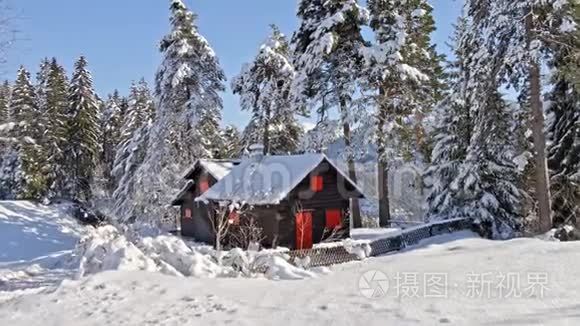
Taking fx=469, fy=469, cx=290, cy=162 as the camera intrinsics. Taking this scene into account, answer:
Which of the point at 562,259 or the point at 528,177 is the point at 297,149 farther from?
the point at 562,259

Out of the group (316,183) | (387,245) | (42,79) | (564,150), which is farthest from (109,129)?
(564,150)

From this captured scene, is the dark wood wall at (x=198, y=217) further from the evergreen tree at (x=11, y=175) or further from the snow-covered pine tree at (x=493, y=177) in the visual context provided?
the evergreen tree at (x=11, y=175)

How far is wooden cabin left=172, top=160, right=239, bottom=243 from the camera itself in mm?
26891

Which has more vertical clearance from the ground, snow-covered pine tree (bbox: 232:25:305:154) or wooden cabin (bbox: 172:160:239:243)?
snow-covered pine tree (bbox: 232:25:305:154)

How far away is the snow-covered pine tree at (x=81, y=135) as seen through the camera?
41.1 m

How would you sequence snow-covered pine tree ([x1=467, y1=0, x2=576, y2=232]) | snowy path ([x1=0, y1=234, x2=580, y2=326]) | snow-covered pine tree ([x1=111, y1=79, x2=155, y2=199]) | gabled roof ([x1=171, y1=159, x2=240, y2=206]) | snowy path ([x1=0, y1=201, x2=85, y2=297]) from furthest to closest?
snow-covered pine tree ([x1=111, y1=79, x2=155, y2=199]) < gabled roof ([x1=171, y1=159, x2=240, y2=206]) < snowy path ([x1=0, y1=201, x2=85, y2=297]) < snow-covered pine tree ([x1=467, y1=0, x2=576, y2=232]) < snowy path ([x1=0, y1=234, x2=580, y2=326])

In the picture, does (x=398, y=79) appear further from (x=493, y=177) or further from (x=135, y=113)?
(x=135, y=113)

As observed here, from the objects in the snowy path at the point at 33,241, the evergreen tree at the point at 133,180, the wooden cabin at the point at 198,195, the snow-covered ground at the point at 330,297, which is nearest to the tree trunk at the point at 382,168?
the wooden cabin at the point at 198,195

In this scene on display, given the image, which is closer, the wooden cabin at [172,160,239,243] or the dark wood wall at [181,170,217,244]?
the dark wood wall at [181,170,217,244]

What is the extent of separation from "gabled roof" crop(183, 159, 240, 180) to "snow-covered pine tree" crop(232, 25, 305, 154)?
12.9 ft

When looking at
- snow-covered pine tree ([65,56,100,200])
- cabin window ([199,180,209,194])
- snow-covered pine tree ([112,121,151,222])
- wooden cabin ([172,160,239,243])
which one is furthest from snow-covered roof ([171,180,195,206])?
snow-covered pine tree ([65,56,100,200])

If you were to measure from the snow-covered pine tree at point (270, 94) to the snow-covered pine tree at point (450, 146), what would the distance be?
9.57 meters

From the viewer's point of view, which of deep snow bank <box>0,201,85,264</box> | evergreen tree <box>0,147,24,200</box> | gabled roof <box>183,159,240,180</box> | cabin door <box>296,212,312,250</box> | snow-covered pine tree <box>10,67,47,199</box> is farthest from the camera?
evergreen tree <box>0,147,24,200</box>

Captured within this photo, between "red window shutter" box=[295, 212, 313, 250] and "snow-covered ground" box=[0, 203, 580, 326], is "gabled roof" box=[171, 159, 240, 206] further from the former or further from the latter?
"snow-covered ground" box=[0, 203, 580, 326]
